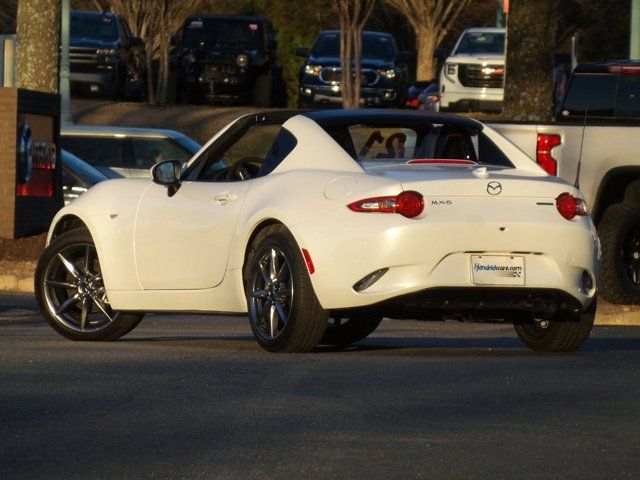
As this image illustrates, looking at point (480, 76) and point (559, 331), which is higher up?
point (480, 76)

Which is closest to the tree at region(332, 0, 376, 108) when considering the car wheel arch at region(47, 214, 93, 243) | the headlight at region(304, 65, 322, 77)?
the headlight at region(304, 65, 322, 77)

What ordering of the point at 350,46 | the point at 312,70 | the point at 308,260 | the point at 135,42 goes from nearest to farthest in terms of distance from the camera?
the point at 308,260 → the point at 135,42 → the point at 350,46 → the point at 312,70

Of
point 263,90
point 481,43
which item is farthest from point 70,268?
point 481,43

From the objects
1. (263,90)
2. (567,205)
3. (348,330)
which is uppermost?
(567,205)

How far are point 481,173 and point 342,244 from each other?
3.05ft

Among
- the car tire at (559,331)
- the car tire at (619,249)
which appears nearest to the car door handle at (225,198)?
the car tire at (559,331)

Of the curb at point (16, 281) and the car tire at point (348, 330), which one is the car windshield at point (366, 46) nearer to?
→ the curb at point (16, 281)

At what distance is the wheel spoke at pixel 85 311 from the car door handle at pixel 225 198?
1271 mm

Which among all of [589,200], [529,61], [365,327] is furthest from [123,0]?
[365,327]

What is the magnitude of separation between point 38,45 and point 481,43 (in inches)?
742

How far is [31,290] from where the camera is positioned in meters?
17.8

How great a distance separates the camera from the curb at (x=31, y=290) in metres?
14.8

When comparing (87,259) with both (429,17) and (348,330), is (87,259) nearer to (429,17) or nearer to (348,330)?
(348,330)

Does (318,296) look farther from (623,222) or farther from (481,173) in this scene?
(623,222)
